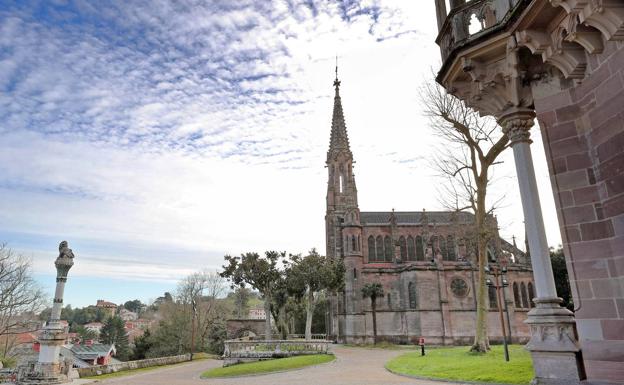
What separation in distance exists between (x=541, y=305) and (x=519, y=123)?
2787mm

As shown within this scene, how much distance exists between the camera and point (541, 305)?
5293 mm

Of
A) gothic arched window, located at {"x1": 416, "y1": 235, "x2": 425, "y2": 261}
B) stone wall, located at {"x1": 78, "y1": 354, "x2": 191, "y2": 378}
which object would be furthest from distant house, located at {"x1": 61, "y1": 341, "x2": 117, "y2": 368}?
gothic arched window, located at {"x1": 416, "y1": 235, "x2": 425, "y2": 261}

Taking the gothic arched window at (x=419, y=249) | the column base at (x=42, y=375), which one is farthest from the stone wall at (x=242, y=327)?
the column base at (x=42, y=375)

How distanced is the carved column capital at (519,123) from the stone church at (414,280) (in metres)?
32.0

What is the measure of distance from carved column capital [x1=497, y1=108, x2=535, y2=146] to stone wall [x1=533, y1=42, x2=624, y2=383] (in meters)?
0.44

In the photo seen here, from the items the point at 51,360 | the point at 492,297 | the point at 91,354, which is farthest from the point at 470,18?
the point at 91,354

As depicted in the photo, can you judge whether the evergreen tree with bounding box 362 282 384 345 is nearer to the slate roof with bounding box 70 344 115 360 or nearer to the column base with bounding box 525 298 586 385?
the slate roof with bounding box 70 344 115 360

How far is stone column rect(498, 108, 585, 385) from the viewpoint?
4855 millimetres

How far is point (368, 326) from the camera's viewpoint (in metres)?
42.6

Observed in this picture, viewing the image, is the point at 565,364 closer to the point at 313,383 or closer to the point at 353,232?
the point at 313,383

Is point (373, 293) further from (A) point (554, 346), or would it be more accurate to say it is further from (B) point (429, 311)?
(A) point (554, 346)

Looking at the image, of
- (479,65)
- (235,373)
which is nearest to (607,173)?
(479,65)

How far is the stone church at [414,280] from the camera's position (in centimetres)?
4106

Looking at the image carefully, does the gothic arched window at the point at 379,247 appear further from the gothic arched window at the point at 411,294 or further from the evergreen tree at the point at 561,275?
the evergreen tree at the point at 561,275
